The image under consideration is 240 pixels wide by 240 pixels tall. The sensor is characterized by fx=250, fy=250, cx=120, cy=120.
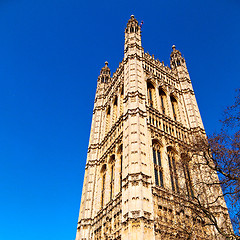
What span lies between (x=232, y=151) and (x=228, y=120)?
132 cm

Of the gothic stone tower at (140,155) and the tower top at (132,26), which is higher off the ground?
the tower top at (132,26)

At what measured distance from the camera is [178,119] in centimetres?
3172

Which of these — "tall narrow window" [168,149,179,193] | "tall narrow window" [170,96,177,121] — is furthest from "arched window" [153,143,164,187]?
"tall narrow window" [170,96,177,121]

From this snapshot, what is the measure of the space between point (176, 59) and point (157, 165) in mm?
23790

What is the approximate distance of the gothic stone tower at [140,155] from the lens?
1883 cm

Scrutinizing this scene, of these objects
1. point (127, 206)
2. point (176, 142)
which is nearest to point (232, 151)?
point (127, 206)

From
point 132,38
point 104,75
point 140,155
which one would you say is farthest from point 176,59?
point 140,155

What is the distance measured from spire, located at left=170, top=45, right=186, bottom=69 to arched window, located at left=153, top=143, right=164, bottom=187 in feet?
65.9

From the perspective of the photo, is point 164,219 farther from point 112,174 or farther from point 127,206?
point 112,174

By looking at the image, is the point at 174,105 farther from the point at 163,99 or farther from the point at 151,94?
the point at 151,94

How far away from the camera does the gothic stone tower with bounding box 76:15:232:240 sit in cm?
1883

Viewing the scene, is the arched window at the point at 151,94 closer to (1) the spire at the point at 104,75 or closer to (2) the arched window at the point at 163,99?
(2) the arched window at the point at 163,99

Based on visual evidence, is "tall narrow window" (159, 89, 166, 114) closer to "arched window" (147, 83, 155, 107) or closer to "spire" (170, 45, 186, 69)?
"arched window" (147, 83, 155, 107)

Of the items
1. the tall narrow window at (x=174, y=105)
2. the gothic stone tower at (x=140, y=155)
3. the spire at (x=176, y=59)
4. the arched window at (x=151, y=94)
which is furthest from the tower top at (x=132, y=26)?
the tall narrow window at (x=174, y=105)
